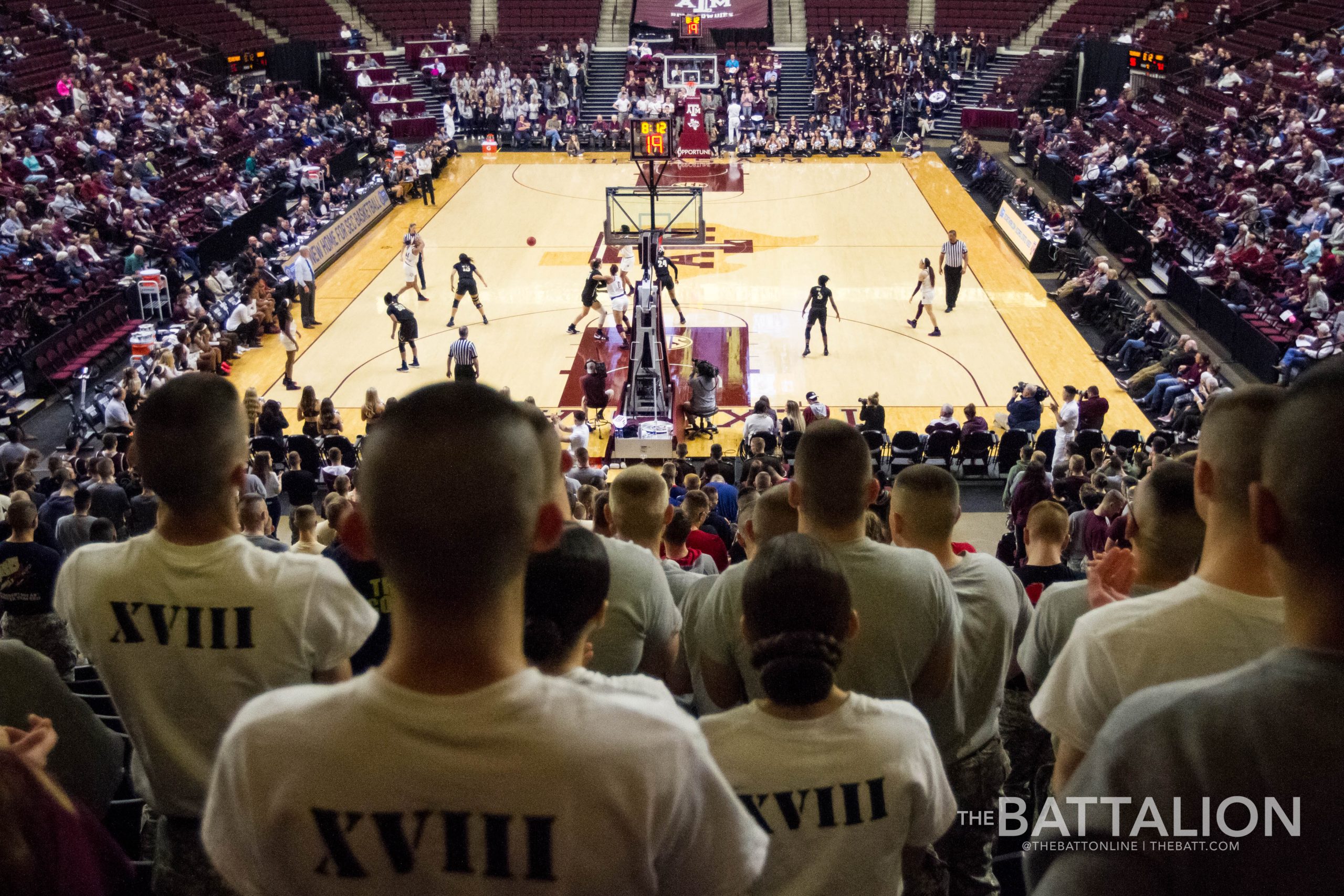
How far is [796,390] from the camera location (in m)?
17.6

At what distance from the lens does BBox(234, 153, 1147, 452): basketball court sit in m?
18.0

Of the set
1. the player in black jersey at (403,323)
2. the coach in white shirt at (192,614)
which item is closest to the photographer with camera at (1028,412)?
the player in black jersey at (403,323)

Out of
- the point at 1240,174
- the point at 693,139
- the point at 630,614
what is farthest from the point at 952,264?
the point at 630,614

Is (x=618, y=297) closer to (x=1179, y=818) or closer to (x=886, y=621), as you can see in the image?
(x=886, y=621)

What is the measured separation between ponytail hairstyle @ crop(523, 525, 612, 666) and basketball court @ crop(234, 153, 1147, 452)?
13.3 m

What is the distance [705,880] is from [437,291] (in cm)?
2161

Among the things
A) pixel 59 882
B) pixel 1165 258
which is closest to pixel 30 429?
pixel 59 882

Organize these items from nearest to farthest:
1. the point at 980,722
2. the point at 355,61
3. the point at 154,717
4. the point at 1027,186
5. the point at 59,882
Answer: the point at 59,882
the point at 154,717
the point at 980,722
the point at 1027,186
the point at 355,61

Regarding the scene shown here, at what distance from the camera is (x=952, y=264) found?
20281 mm

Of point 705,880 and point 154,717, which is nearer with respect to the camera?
point 705,880

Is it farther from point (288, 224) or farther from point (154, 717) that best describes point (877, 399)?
point (288, 224)

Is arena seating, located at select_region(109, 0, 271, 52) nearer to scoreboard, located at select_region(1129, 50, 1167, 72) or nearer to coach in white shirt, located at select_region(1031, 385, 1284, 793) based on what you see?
scoreboard, located at select_region(1129, 50, 1167, 72)

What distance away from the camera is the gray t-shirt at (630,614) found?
391 centimetres

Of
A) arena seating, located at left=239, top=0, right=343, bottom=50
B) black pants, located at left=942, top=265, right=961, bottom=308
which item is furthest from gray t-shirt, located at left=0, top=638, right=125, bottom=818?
arena seating, located at left=239, top=0, right=343, bottom=50
